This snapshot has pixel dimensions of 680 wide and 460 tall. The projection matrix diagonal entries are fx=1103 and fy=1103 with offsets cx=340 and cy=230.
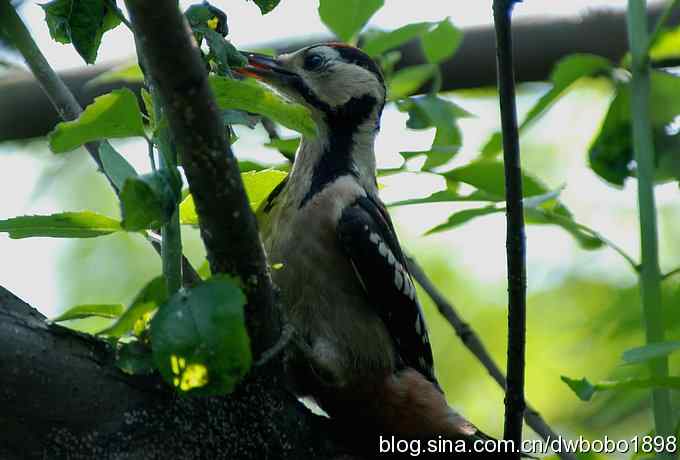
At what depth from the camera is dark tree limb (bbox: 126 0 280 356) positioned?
6.68 feet

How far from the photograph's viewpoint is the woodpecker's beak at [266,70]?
4.03 m

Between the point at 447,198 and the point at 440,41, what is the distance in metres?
0.79

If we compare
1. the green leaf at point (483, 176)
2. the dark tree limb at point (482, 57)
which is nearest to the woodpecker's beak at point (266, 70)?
the green leaf at point (483, 176)

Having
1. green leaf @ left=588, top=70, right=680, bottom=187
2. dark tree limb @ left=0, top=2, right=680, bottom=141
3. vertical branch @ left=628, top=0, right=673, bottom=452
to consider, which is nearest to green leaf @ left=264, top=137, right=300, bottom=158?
green leaf @ left=588, top=70, right=680, bottom=187

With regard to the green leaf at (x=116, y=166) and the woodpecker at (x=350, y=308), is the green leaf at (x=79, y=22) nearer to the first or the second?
the green leaf at (x=116, y=166)

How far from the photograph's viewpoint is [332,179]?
3838mm

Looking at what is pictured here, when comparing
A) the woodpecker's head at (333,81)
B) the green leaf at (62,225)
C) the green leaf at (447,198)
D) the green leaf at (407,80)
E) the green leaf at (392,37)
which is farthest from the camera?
the woodpecker's head at (333,81)

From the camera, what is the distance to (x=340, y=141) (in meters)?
4.06

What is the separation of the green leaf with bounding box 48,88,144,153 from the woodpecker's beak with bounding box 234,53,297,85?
1700mm

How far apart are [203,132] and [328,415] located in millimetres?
1618

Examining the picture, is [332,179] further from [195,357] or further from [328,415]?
[195,357]

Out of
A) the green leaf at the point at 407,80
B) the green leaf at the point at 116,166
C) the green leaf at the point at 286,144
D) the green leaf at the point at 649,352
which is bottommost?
the green leaf at the point at 649,352

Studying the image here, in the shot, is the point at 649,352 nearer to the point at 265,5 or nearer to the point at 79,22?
the point at 265,5

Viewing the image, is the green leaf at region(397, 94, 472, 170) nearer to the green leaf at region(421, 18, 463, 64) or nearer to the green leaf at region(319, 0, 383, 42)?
the green leaf at region(421, 18, 463, 64)
